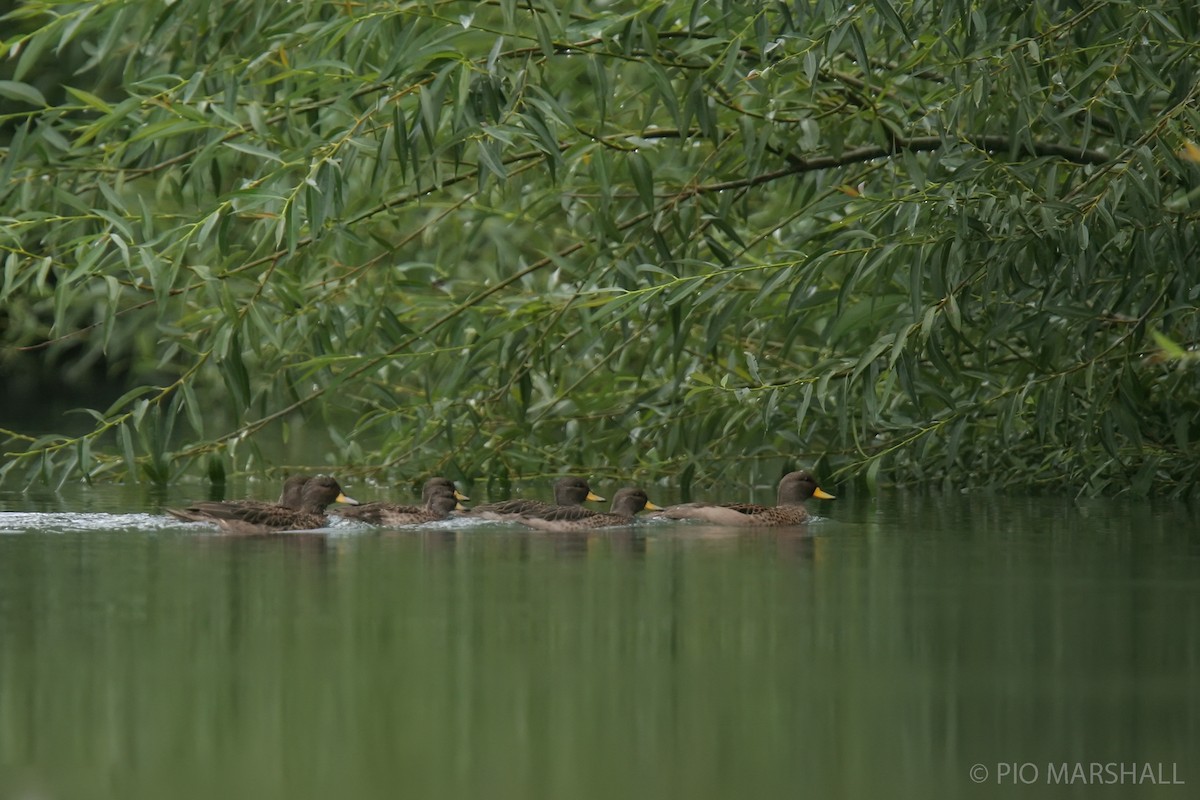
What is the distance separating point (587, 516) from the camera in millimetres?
10867

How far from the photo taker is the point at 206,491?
1318 centimetres

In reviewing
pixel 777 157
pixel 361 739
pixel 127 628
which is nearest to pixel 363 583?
pixel 127 628

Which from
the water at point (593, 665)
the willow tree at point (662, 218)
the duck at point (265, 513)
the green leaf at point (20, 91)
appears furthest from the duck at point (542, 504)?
the green leaf at point (20, 91)

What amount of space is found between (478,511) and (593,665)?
15.4 feet

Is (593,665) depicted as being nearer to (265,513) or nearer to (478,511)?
(265,513)

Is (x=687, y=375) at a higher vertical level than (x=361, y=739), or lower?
higher

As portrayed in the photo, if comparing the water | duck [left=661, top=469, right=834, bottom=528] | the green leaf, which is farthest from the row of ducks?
the green leaf

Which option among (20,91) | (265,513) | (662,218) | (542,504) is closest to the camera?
(20,91)

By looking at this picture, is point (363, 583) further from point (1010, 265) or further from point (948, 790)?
point (948, 790)

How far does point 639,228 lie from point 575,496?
1.59 m

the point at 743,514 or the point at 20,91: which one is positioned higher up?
the point at 20,91

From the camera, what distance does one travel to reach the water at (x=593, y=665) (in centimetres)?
522

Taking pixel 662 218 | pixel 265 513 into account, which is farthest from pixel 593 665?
pixel 662 218

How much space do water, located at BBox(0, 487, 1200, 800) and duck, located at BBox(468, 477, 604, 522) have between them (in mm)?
632
